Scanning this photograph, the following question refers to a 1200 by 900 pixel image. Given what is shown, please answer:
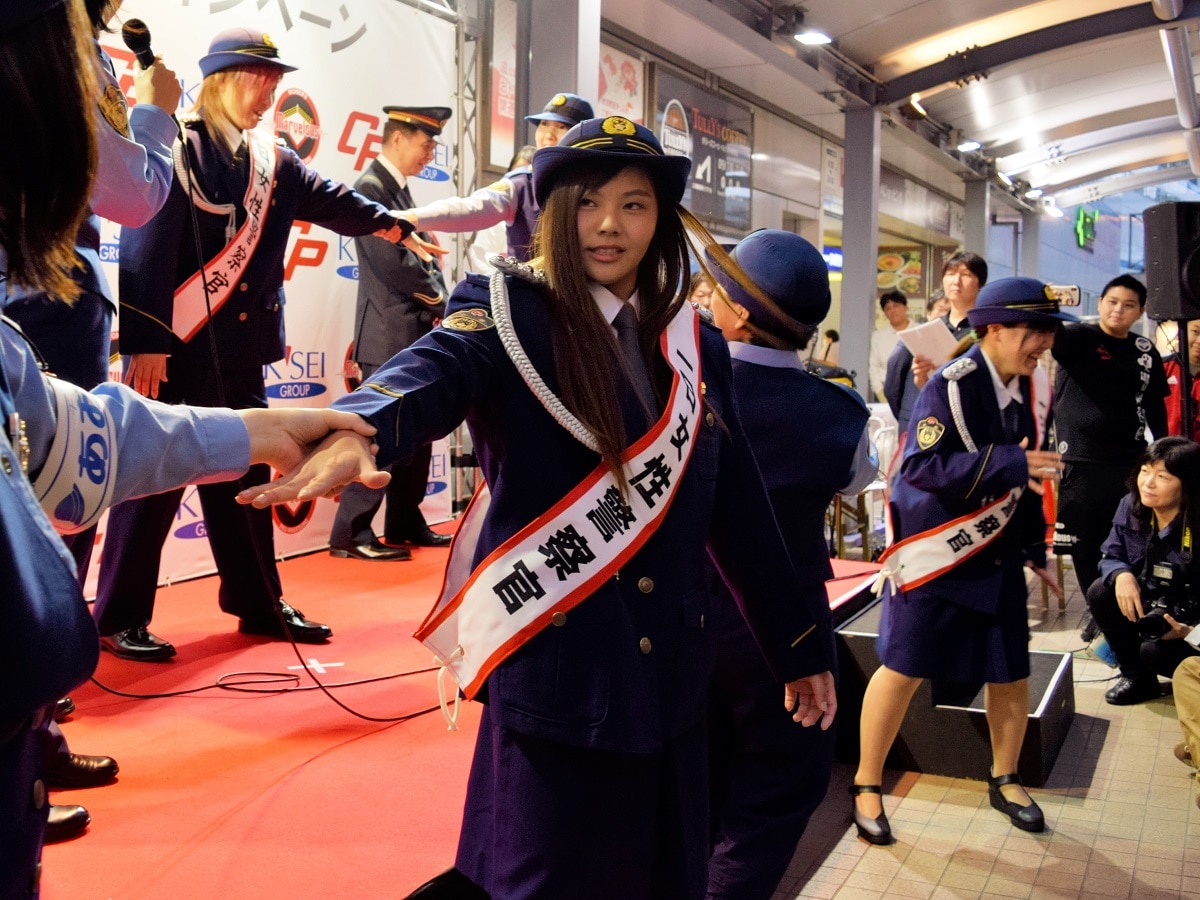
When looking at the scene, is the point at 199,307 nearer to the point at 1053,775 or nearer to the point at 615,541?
the point at 615,541

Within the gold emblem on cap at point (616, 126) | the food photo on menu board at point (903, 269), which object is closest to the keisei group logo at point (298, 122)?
the gold emblem on cap at point (616, 126)

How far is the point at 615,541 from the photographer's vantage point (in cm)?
147

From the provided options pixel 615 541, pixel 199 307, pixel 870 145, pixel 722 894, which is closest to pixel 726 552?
pixel 615 541

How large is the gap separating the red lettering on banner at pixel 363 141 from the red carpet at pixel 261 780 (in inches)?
102

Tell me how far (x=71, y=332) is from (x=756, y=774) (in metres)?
1.80

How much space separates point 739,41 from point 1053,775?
5.66 meters

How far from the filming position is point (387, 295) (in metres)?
5.02

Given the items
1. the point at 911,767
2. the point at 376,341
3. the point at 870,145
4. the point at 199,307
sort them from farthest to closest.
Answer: the point at 870,145
the point at 376,341
the point at 911,767
the point at 199,307

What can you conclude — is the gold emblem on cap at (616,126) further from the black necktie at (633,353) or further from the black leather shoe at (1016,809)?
the black leather shoe at (1016,809)

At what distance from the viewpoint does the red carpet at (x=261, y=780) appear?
208 cm

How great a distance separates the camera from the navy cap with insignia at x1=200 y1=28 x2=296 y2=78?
321 cm

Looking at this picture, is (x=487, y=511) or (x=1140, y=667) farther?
(x=1140, y=667)

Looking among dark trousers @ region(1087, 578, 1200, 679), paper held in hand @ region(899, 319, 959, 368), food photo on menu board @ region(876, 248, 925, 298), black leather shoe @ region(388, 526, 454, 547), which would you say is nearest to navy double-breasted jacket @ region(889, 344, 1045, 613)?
paper held in hand @ region(899, 319, 959, 368)

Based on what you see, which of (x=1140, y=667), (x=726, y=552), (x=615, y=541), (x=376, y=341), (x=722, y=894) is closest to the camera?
(x=615, y=541)
